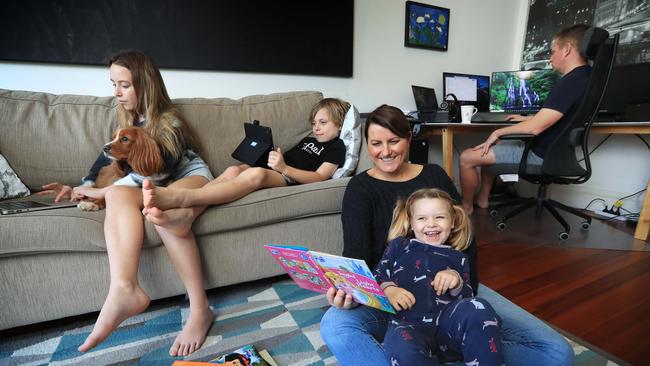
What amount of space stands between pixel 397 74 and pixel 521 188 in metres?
1.68

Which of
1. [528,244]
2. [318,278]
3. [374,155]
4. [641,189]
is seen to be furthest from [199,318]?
[641,189]

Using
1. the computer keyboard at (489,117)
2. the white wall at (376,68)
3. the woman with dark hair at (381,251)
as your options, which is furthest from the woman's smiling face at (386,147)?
the computer keyboard at (489,117)

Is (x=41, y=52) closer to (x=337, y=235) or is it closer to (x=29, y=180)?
(x=29, y=180)

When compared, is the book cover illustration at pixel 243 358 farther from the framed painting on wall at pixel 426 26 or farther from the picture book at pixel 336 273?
the framed painting on wall at pixel 426 26

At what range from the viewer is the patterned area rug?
100 cm

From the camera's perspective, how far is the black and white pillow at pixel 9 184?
4.19 feet

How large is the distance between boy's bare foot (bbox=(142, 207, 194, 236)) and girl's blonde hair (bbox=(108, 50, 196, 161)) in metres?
0.32

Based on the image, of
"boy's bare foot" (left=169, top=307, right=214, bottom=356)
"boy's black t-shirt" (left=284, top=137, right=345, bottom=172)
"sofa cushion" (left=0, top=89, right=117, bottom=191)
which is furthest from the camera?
"boy's black t-shirt" (left=284, top=137, right=345, bottom=172)

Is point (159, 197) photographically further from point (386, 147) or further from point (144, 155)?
point (386, 147)

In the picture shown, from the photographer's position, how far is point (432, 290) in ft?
2.51

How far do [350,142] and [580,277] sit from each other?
1.27m

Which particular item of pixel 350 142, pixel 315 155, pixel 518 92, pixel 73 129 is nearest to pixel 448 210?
pixel 350 142

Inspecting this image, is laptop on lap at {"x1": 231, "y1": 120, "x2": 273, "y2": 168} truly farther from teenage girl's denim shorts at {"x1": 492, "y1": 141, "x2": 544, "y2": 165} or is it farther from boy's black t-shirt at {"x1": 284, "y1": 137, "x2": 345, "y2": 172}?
teenage girl's denim shorts at {"x1": 492, "y1": 141, "x2": 544, "y2": 165}

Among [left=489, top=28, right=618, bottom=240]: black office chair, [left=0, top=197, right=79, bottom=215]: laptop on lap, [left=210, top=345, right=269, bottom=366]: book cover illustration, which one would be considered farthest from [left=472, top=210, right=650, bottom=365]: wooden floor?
[left=0, top=197, right=79, bottom=215]: laptop on lap
